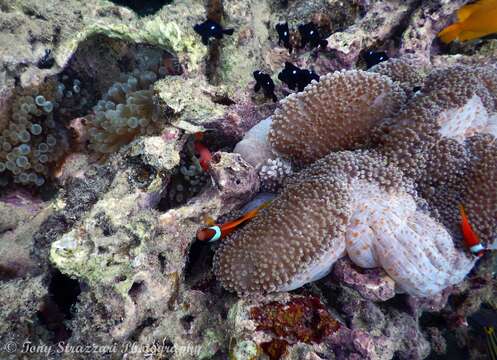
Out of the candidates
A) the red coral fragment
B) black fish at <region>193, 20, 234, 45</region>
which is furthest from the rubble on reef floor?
black fish at <region>193, 20, 234, 45</region>

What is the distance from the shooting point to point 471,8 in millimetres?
3857

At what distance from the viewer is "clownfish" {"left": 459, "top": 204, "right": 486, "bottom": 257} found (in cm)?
258

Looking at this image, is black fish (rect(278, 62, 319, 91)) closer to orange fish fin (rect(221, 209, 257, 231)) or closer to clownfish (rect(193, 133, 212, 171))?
clownfish (rect(193, 133, 212, 171))

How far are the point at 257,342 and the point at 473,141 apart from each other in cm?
208

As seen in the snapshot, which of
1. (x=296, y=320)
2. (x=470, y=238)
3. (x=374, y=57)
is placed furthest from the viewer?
(x=374, y=57)

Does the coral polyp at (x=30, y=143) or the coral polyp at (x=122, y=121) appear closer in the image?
the coral polyp at (x=122, y=121)

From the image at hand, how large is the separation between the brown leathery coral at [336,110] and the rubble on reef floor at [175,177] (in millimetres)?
24

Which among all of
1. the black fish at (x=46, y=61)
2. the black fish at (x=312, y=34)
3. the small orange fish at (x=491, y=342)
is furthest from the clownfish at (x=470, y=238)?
the black fish at (x=46, y=61)

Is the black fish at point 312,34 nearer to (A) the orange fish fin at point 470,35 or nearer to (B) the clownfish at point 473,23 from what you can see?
(B) the clownfish at point 473,23

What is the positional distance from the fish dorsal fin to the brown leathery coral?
5.74 ft

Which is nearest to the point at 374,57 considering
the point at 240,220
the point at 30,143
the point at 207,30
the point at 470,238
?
the point at 207,30

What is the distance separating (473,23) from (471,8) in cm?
22

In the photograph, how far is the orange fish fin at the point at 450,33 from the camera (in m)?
3.91

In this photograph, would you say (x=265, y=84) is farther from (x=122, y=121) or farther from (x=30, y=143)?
(x=30, y=143)
